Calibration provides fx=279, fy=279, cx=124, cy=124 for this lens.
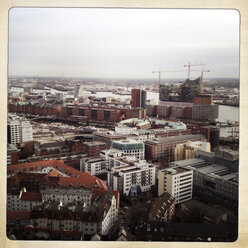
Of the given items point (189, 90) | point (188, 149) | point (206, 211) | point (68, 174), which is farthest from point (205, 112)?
point (68, 174)

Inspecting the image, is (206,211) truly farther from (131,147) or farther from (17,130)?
(17,130)

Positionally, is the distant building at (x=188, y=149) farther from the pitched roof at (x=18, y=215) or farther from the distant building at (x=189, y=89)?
the pitched roof at (x=18, y=215)

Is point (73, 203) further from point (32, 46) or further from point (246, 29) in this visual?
point (246, 29)

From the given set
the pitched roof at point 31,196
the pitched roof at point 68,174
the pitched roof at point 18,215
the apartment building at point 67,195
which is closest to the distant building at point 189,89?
the pitched roof at point 68,174

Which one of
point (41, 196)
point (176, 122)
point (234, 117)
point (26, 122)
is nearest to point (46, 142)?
point (26, 122)

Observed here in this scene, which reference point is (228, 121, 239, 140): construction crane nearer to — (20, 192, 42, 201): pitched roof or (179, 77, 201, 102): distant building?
(179, 77, 201, 102): distant building

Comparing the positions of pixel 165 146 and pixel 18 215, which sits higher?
pixel 165 146
